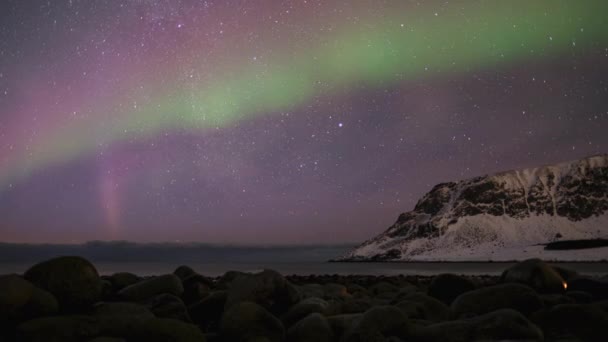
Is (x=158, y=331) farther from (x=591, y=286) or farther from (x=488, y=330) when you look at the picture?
(x=591, y=286)

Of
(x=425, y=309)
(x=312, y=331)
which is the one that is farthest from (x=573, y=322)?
(x=312, y=331)

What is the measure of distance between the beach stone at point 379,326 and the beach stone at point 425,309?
1446 millimetres

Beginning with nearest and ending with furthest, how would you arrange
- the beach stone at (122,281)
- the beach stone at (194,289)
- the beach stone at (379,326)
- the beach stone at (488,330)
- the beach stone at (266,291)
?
the beach stone at (488,330)
the beach stone at (379,326)
the beach stone at (266,291)
the beach stone at (194,289)
the beach stone at (122,281)

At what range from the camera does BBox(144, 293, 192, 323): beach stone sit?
28.4ft

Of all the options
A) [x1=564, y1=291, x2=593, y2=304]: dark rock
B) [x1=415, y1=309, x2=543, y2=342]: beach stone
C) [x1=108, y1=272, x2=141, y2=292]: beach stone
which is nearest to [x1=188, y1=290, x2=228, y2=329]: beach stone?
[x1=415, y1=309, x2=543, y2=342]: beach stone

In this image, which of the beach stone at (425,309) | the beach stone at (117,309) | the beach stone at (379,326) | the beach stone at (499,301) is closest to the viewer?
the beach stone at (379,326)

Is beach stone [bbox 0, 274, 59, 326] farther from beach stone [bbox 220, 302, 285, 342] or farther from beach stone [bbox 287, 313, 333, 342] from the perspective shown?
beach stone [bbox 287, 313, 333, 342]

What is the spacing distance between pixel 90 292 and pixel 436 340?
199 inches

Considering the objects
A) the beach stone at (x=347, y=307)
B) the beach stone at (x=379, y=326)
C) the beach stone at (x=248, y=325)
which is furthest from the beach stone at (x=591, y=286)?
the beach stone at (x=248, y=325)

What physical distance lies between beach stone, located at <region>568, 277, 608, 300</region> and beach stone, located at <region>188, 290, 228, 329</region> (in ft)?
25.3

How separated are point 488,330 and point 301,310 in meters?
3.49

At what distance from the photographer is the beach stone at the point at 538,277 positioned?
424 inches

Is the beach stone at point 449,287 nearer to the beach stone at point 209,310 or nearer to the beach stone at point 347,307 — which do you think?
the beach stone at point 347,307

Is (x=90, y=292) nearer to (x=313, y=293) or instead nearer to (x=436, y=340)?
(x=436, y=340)
